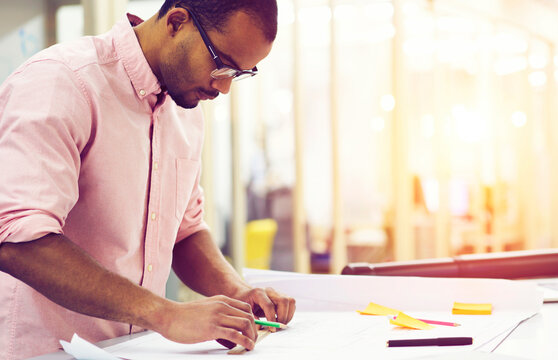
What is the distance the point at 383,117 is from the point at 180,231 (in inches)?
181

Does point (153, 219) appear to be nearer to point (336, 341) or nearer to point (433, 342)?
point (336, 341)

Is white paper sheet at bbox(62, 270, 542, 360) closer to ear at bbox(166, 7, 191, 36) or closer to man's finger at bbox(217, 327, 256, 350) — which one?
man's finger at bbox(217, 327, 256, 350)

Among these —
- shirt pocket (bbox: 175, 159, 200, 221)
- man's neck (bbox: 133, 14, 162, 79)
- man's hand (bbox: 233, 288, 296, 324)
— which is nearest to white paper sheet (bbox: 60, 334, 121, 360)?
man's hand (bbox: 233, 288, 296, 324)

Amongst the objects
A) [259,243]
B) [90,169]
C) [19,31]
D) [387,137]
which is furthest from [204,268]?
[387,137]

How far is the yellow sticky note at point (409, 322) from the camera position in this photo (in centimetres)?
114

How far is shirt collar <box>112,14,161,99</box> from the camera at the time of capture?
1295 millimetres

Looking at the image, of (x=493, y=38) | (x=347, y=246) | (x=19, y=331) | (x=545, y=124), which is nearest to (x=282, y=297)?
(x=19, y=331)

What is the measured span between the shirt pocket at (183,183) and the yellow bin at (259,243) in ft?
12.6

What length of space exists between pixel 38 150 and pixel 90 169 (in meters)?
0.17

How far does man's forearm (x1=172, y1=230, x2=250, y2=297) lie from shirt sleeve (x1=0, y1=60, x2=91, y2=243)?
45 centimetres

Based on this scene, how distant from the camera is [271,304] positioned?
1.24 metres

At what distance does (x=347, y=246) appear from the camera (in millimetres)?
5871

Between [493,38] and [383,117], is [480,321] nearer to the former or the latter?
[383,117]

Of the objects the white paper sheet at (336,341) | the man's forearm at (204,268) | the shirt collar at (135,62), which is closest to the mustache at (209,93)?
the shirt collar at (135,62)
